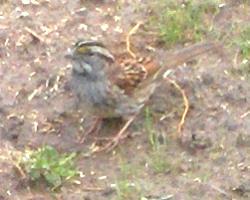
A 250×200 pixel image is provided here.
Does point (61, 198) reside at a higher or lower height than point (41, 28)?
lower

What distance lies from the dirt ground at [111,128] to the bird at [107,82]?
0.11 metres

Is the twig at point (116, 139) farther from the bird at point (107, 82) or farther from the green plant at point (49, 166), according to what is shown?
the green plant at point (49, 166)

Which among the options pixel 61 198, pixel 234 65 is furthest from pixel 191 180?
pixel 234 65

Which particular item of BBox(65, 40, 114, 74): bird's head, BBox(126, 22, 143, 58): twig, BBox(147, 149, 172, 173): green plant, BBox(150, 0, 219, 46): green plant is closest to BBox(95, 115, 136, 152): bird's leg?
BBox(147, 149, 172, 173): green plant

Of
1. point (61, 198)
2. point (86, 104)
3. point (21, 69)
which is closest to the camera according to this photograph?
point (61, 198)

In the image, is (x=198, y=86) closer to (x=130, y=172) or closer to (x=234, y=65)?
(x=234, y=65)

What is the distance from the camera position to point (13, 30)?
305 inches

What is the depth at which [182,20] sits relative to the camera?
768 cm

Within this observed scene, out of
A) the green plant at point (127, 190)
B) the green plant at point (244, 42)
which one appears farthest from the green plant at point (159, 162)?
the green plant at point (244, 42)

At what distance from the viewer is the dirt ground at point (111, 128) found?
647cm

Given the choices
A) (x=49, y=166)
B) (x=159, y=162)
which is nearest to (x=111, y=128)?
(x=159, y=162)

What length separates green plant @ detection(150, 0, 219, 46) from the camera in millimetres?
Answer: 7641

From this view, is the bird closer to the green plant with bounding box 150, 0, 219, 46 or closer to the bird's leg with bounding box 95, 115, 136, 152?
the bird's leg with bounding box 95, 115, 136, 152

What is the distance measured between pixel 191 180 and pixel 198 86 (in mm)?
960
